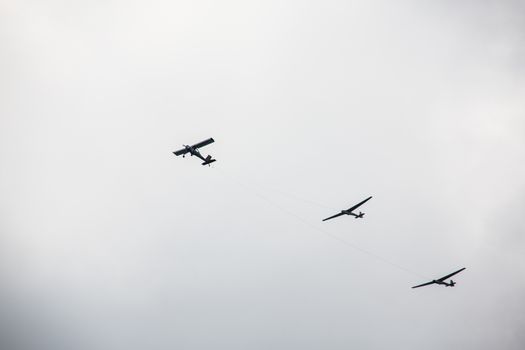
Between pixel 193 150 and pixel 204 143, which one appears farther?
pixel 193 150

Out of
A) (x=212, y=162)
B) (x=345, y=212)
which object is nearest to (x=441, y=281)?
(x=345, y=212)

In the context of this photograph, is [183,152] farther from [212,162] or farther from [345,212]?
[345,212]

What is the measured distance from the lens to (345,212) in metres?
73.1

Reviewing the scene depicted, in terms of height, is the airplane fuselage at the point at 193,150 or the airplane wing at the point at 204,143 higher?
the airplane wing at the point at 204,143

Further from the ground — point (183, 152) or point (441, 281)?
point (183, 152)

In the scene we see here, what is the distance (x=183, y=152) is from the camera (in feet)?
203

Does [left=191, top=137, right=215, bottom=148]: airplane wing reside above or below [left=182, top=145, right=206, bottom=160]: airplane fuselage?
above

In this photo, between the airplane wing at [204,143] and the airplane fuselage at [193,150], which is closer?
the airplane wing at [204,143]

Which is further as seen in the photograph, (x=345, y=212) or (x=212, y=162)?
(x=345, y=212)

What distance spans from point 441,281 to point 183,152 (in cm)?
5096

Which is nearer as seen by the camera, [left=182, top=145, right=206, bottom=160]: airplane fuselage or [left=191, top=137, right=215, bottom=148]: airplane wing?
[left=191, top=137, right=215, bottom=148]: airplane wing

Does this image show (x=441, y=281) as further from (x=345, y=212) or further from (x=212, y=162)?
(x=212, y=162)

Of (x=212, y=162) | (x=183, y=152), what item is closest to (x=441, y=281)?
(x=212, y=162)

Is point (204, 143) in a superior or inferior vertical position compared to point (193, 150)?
superior
